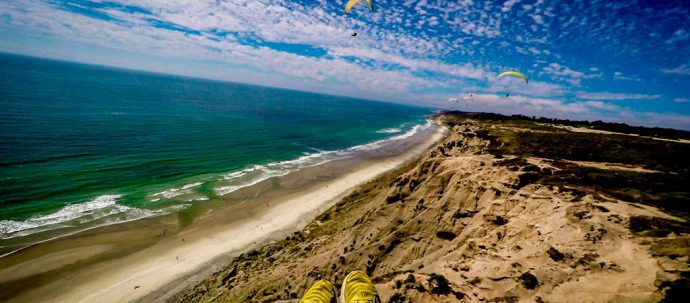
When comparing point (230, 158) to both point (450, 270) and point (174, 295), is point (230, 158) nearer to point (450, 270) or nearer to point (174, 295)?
point (174, 295)

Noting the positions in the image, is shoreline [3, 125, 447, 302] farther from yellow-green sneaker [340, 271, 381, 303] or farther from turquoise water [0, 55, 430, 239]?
yellow-green sneaker [340, 271, 381, 303]

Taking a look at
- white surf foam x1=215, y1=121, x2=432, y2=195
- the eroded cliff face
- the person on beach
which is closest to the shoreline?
the eroded cliff face

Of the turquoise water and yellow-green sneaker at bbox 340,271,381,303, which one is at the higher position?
yellow-green sneaker at bbox 340,271,381,303

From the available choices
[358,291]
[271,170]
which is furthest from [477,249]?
[271,170]

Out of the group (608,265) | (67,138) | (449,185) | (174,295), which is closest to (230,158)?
→ (67,138)

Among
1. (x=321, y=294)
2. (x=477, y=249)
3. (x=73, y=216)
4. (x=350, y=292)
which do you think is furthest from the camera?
(x=73, y=216)

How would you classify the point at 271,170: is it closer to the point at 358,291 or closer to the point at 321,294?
the point at 321,294

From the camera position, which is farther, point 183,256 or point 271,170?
point 271,170
